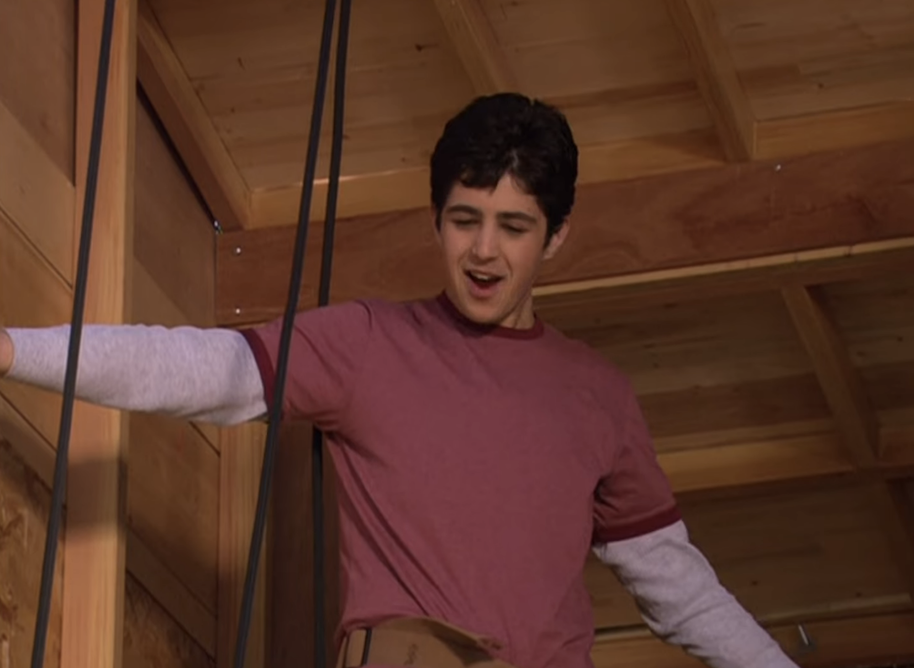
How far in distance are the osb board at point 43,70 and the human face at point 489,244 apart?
83 cm

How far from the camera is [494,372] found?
8.57ft

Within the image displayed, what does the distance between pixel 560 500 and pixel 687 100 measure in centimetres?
170

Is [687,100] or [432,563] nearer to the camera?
[432,563]

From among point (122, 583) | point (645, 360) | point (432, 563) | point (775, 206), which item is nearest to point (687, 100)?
point (775, 206)

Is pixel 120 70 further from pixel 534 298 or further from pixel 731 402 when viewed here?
pixel 731 402

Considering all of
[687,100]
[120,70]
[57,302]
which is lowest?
[57,302]

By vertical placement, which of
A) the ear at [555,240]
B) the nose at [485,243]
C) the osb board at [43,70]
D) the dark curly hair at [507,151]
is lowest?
the nose at [485,243]

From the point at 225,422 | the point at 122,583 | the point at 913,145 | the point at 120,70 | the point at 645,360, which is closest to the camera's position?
the point at 225,422

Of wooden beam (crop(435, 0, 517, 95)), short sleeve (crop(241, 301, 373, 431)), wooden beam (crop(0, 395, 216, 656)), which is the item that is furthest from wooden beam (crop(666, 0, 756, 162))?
short sleeve (crop(241, 301, 373, 431))

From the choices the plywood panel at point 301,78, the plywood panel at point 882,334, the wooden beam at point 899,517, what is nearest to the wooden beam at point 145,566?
the plywood panel at point 301,78

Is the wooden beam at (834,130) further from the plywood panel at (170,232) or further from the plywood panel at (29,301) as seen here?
the plywood panel at (29,301)

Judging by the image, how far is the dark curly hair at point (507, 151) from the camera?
2598 millimetres

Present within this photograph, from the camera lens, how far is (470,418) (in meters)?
Answer: 2.55

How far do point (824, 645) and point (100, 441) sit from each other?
294 centimetres
